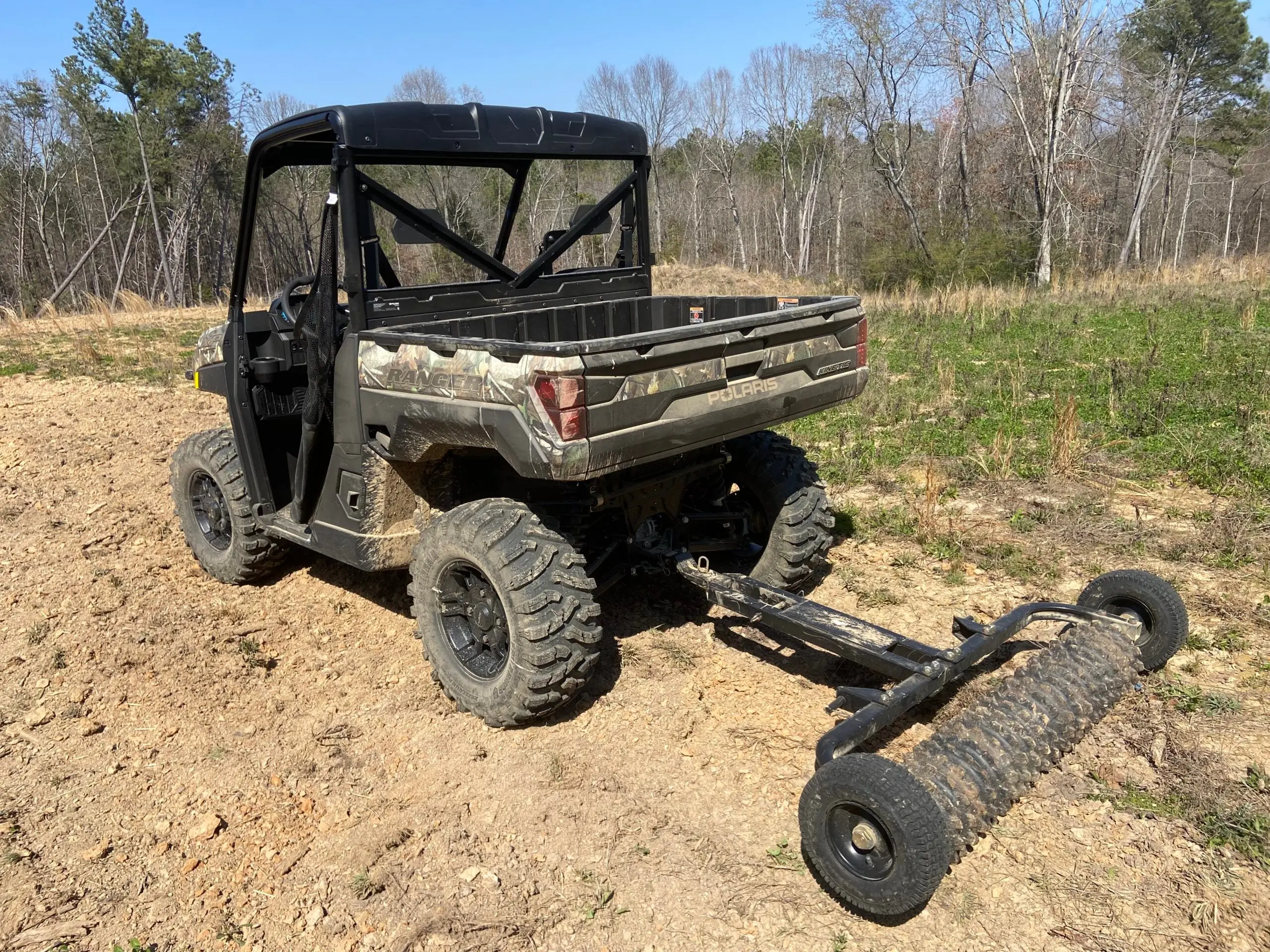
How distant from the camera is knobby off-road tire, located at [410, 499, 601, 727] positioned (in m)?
3.42

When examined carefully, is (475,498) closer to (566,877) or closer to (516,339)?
(516,339)

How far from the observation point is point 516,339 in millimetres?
4395

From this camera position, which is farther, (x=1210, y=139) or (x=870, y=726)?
(x=1210, y=139)

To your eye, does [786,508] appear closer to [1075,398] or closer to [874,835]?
[874,835]

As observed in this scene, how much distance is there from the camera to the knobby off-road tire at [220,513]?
487cm

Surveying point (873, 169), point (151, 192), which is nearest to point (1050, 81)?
point (873, 169)

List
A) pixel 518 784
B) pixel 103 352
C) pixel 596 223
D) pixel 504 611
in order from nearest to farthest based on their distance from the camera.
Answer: pixel 518 784, pixel 504 611, pixel 596 223, pixel 103 352

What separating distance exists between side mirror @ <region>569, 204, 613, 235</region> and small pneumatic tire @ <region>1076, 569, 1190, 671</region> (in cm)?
292

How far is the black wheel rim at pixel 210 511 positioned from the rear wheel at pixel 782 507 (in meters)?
2.90

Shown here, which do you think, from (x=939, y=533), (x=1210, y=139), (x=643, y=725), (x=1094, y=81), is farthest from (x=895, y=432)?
(x=1210, y=139)

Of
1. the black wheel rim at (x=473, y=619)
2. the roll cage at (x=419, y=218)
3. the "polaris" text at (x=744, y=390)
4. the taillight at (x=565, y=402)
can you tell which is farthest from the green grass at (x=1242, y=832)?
the roll cage at (x=419, y=218)

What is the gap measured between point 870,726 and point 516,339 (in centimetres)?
252

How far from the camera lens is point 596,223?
461 cm

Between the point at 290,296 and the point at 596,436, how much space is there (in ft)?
7.49
